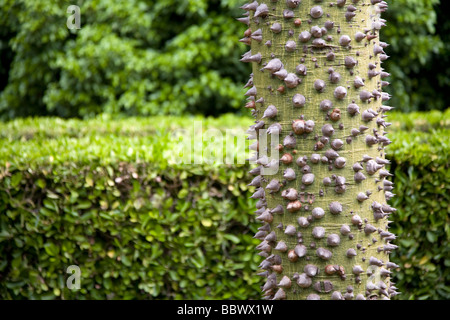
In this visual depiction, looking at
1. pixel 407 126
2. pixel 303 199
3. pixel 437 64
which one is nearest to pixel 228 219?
pixel 303 199

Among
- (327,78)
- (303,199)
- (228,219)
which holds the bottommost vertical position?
(228,219)

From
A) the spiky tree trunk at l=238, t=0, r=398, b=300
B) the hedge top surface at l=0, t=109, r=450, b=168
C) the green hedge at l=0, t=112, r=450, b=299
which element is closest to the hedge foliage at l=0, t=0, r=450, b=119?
the hedge top surface at l=0, t=109, r=450, b=168

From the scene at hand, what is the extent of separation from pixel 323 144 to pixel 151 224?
6.77 ft

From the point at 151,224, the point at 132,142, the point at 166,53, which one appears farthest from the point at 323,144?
the point at 166,53

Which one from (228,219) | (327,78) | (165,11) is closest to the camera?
(327,78)

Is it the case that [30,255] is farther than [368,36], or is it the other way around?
[30,255]

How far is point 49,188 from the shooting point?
3.72 metres

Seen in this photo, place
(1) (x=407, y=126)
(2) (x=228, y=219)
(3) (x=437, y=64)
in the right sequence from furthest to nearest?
(3) (x=437, y=64)
(1) (x=407, y=126)
(2) (x=228, y=219)

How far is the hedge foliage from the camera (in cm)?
709

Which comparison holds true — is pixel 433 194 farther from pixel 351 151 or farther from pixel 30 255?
pixel 30 255

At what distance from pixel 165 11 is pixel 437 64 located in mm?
4889

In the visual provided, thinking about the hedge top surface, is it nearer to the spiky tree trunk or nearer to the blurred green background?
the blurred green background

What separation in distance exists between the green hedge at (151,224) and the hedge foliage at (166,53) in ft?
11.6

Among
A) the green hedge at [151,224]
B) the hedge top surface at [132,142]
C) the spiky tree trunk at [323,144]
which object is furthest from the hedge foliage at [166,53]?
the spiky tree trunk at [323,144]
